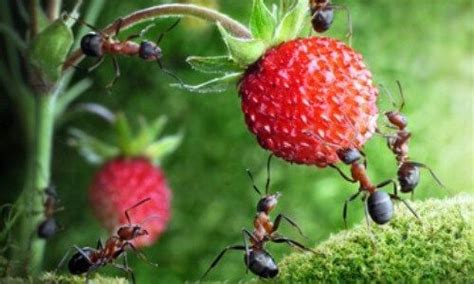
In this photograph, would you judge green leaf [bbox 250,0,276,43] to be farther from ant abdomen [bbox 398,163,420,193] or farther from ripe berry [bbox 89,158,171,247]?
ripe berry [bbox 89,158,171,247]

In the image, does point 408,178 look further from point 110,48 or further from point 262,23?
point 110,48

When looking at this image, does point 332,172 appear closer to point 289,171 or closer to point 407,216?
point 289,171

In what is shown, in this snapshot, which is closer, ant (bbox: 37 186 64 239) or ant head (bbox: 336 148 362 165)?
ant head (bbox: 336 148 362 165)

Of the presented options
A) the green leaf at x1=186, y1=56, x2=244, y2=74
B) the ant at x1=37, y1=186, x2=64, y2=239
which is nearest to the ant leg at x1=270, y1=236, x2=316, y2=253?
the green leaf at x1=186, y1=56, x2=244, y2=74

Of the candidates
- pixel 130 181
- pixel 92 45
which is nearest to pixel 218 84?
pixel 92 45

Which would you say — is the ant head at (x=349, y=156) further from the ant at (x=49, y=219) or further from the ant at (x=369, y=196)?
the ant at (x=49, y=219)

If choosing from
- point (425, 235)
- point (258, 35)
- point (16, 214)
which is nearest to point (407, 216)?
point (425, 235)
